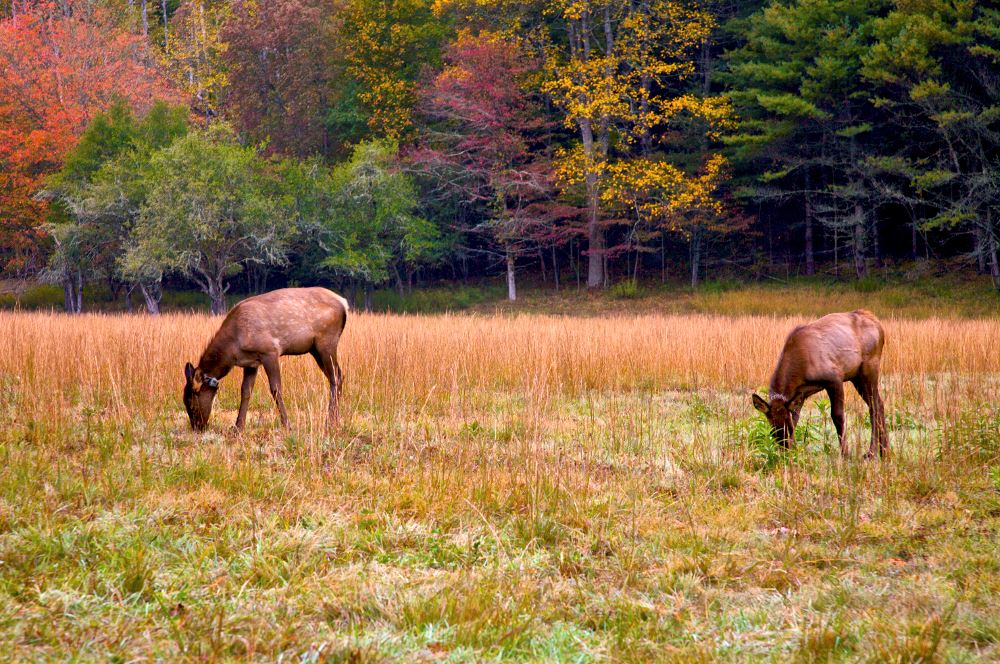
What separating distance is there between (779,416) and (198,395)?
523 centimetres

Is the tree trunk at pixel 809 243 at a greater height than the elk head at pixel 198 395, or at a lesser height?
greater

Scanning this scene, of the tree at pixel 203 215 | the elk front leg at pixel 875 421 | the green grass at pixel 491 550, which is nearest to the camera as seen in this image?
the green grass at pixel 491 550

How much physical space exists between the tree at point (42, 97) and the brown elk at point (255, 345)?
26.1m

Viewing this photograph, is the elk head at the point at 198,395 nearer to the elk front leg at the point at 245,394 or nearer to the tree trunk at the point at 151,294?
the elk front leg at the point at 245,394

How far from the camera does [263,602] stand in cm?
377

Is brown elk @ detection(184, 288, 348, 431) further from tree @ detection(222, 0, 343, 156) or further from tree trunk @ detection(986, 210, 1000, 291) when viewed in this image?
tree @ detection(222, 0, 343, 156)

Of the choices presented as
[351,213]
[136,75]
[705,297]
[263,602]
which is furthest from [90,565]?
[136,75]

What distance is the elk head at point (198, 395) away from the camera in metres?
7.57

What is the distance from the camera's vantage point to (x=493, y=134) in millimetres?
30812

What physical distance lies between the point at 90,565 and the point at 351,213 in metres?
28.1

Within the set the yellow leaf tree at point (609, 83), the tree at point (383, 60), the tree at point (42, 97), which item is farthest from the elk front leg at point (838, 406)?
the tree at point (42, 97)

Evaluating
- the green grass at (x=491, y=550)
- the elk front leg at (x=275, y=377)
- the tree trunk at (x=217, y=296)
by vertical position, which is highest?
the tree trunk at (x=217, y=296)

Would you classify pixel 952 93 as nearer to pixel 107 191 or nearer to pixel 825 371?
pixel 825 371

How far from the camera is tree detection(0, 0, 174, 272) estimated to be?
32.3 meters
